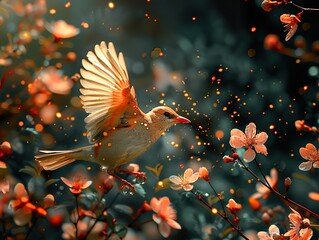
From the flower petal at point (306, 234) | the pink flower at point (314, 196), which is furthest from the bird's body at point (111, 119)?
the pink flower at point (314, 196)

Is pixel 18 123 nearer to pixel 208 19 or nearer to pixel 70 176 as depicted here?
pixel 70 176

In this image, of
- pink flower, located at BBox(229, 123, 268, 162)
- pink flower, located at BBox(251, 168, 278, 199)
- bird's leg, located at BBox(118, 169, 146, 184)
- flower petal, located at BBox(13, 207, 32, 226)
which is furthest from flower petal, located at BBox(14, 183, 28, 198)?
pink flower, located at BBox(251, 168, 278, 199)

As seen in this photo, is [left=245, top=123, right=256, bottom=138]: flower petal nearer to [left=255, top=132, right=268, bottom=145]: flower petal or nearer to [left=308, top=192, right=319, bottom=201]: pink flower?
[left=255, top=132, right=268, bottom=145]: flower petal

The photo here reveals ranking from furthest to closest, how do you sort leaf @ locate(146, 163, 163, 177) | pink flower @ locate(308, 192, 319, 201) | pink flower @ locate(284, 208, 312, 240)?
pink flower @ locate(308, 192, 319, 201)
leaf @ locate(146, 163, 163, 177)
pink flower @ locate(284, 208, 312, 240)

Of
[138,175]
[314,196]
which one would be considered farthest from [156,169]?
[314,196]

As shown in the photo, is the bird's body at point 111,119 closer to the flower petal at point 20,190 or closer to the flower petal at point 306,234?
the flower petal at point 20,190

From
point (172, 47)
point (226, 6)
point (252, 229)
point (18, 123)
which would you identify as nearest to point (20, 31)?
point (18, 123)

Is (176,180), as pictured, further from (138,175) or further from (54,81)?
(54,81)
